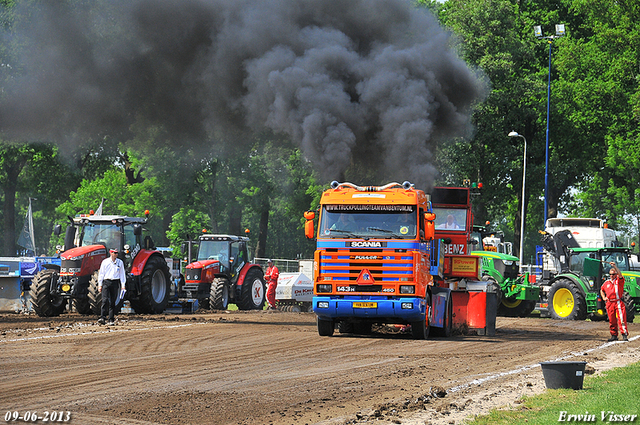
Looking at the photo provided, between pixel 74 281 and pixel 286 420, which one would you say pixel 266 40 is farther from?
pixel 286 420

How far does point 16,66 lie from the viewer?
19.8 meters

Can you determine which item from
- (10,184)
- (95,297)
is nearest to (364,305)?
(95,297)

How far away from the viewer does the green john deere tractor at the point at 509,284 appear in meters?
27.4

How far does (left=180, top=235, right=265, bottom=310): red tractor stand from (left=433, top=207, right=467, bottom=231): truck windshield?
8.38m

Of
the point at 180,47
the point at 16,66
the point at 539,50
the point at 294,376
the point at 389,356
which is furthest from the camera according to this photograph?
the point at 539,50

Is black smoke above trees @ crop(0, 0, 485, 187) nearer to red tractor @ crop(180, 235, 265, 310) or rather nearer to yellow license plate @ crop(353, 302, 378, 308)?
yellow license plate @ crop(353, 302, 378, 308)

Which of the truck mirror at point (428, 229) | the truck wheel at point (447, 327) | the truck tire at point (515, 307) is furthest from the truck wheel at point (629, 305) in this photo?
the truck mirror at point (428, 229)

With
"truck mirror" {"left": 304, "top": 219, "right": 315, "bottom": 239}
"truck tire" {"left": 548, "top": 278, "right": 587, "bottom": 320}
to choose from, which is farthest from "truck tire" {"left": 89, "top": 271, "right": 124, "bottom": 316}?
"truck tire" {"left": 548, "top": 278, "right": 587, "bottom": 320}

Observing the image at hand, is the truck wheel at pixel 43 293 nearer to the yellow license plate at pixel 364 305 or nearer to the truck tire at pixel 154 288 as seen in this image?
the truck tire at pixel 154 288

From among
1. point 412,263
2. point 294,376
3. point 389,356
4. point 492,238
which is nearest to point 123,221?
point 412,263

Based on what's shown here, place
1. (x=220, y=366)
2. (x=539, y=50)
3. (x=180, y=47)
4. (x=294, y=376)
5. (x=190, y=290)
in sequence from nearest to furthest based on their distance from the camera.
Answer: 1. (x=294, y=376)
2. (x=220, y=366)
3. (x=180, y=47)
4. (x=190, y=290)
5. (x=539, y=50)

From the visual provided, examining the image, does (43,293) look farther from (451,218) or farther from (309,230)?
(451,218)

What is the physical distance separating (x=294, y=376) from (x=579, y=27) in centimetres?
4397

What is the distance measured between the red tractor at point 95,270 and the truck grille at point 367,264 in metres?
7.10
